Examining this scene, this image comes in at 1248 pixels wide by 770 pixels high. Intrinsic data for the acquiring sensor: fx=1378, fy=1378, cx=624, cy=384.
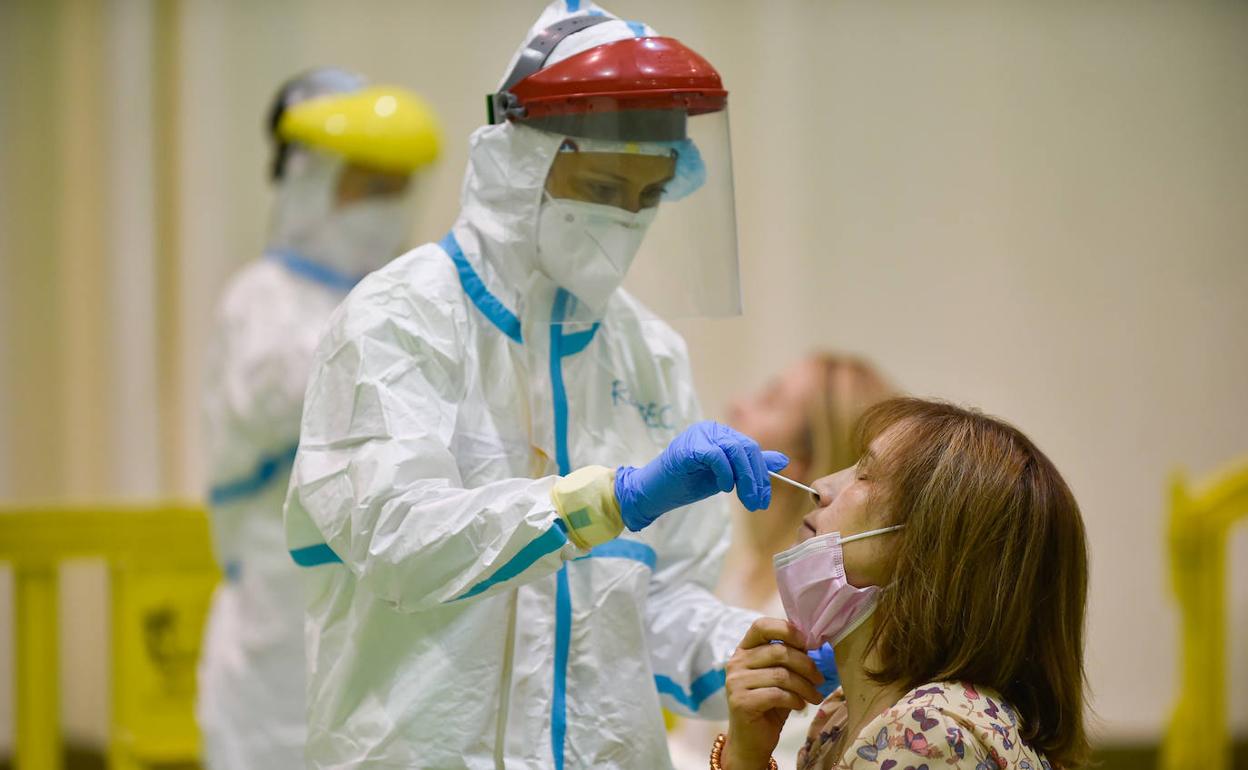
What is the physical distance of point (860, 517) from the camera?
161 cm

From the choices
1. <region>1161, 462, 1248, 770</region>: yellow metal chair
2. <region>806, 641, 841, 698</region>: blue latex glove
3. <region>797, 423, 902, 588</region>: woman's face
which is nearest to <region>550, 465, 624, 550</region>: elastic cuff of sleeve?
<region>797, 423, 902, 588</region>: woman's face

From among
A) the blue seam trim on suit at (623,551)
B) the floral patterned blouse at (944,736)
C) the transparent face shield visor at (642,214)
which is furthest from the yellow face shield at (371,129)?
the floral patterned blouse at (944,736)

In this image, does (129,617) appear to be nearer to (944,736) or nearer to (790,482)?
(790,482)

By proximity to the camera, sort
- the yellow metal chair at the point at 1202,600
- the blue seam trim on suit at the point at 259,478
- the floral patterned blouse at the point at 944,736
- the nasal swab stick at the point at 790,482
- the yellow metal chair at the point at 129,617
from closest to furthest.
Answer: the floral patterned blouse at the point at 944,736 < the nasal swab stick at the point at 790,482 < the blue seam trim on suit at the point at 259,478 < the yellow metal chair at the point at 129,617 < the yellow metal chair at the point at 1202,600

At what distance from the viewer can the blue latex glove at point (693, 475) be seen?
1446 mm

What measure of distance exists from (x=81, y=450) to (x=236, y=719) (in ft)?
5.98

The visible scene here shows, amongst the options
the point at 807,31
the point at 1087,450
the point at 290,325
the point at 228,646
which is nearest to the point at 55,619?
the point at 228,646

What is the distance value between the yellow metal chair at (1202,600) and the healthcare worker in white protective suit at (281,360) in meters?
2.26

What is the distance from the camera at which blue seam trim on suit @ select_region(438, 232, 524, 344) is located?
171cm

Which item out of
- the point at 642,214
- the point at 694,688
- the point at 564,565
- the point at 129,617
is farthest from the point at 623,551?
the point at 129,617

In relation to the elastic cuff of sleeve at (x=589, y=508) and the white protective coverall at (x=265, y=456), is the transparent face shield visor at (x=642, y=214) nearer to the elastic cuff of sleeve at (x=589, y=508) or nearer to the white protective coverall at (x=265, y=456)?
the elastic cuff of sleeve at (x=589, y=508)

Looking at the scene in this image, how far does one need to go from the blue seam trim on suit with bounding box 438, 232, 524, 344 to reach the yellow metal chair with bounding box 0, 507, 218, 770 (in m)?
2.22

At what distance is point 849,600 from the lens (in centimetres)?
161

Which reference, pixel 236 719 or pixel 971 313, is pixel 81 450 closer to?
pixel 236 719
